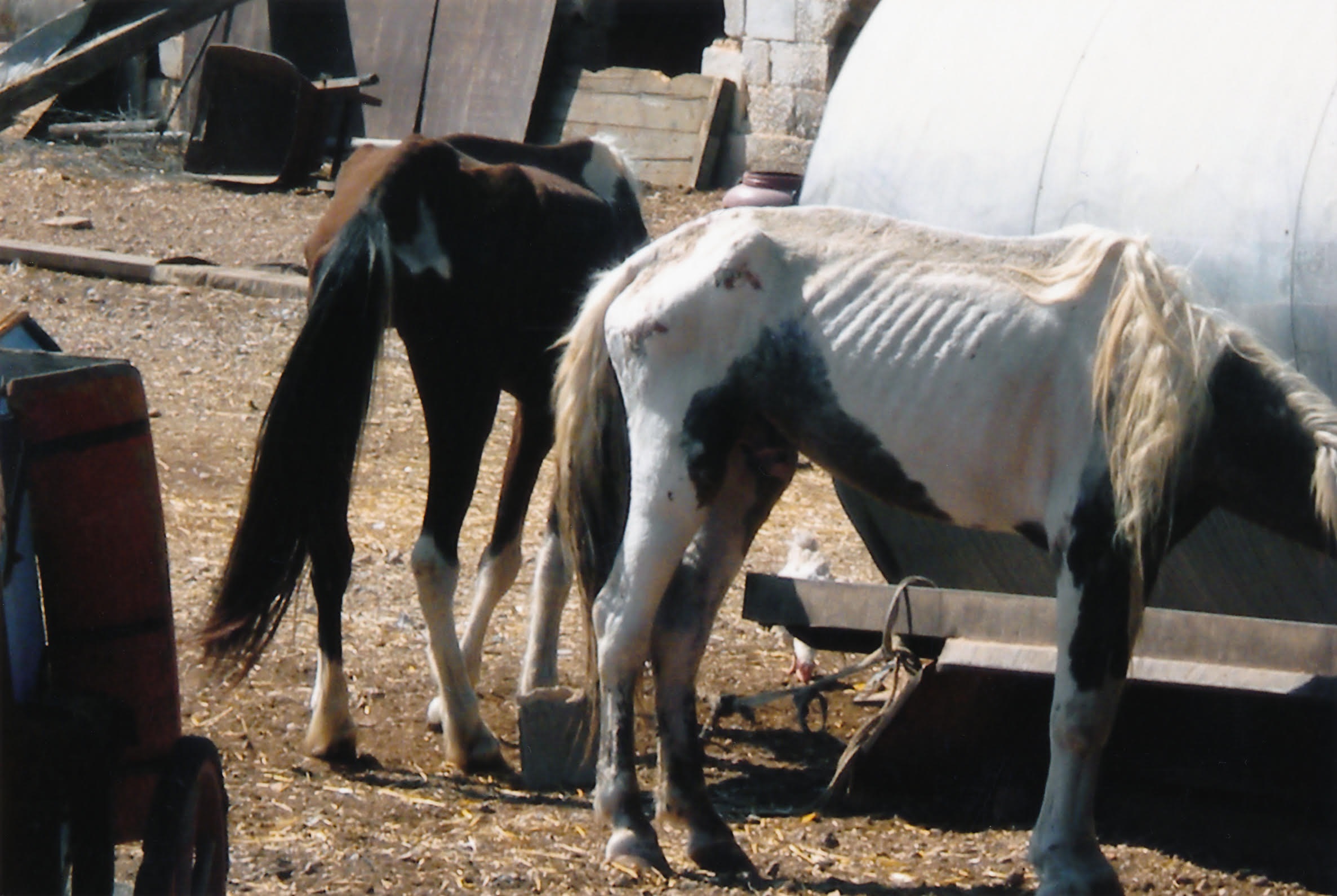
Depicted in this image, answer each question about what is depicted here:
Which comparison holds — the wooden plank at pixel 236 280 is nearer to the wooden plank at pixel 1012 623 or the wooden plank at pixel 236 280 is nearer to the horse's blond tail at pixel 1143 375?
the wooden plank at pixel 1012 623

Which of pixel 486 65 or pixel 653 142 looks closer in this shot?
pixel 653 142

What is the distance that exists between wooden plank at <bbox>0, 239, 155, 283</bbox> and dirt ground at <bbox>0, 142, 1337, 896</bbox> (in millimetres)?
1126

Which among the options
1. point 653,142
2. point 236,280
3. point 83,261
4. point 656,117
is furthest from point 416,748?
point 656,117

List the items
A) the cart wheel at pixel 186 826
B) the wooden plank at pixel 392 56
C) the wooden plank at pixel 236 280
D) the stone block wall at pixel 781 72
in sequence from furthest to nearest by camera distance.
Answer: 1. the wooden plank at pixel 392 56
2. the stone block wall at pixel 781 72
3. the wooden plank at pixel 236 280
4. the cart wheel at pixel 186 826

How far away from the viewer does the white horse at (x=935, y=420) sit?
10.8 ft

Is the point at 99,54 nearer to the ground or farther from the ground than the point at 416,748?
farther from the ground

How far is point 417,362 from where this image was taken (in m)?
4.39

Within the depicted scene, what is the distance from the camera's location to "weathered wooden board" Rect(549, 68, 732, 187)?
39.9ft

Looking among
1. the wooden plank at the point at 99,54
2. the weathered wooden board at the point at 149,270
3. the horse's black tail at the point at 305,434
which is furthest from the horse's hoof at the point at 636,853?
the wooden plank at the point at 99,54

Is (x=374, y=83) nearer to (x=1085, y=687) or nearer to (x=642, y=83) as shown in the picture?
(x=642, y=83)

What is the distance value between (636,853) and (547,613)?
52.0 inches

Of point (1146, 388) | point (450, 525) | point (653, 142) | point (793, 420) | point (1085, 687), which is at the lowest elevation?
point (450, 525)

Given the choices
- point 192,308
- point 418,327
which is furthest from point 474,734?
point 192,308

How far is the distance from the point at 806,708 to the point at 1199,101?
6.30ft
